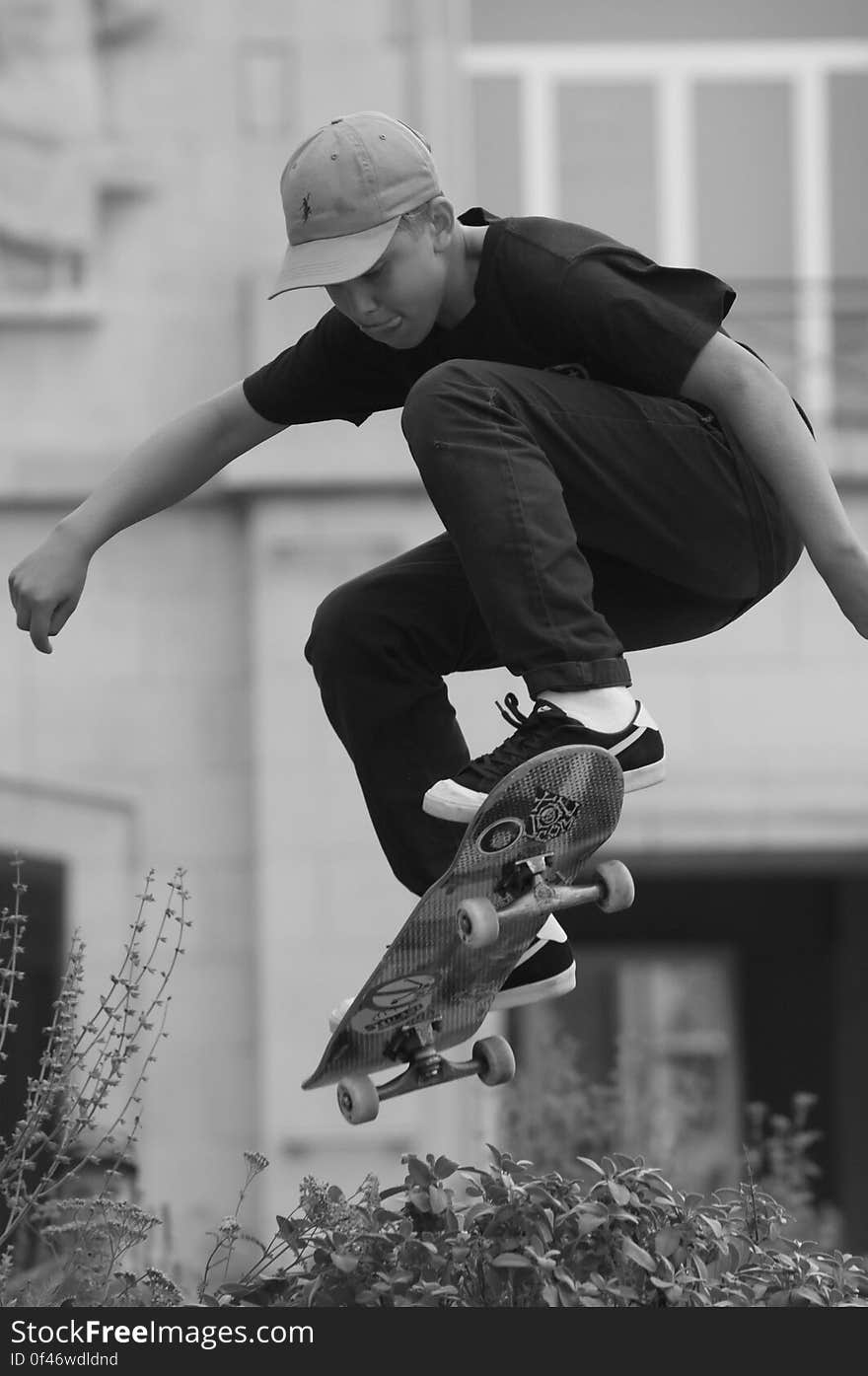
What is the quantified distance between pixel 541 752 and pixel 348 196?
883mm

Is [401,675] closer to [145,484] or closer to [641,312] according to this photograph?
[145,484]

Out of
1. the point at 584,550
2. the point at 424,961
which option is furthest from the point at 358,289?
the point at 424,961

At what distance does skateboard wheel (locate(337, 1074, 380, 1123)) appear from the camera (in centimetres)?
348

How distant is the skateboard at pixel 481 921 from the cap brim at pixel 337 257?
78 centimetres

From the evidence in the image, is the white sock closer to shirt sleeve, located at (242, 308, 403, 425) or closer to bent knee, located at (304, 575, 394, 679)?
bent knee, located at (304, 575, 394, 679)

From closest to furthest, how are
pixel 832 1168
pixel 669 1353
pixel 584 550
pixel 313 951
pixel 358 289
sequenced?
pixel 669 1353
pixel 358 289
pixel 584 550
pixel 313 951
pixel 832 1168

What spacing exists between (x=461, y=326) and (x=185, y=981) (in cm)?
547

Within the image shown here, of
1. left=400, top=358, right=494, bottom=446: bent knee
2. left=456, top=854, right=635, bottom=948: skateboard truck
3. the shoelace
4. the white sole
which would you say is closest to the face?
left=400, top=358, right=494, bottom=446: bent knee

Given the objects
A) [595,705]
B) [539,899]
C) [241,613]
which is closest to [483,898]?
[539,899]

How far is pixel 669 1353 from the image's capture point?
8.62ft

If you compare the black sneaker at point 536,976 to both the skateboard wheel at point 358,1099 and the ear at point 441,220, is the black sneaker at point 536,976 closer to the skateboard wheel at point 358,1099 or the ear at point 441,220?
the skateboard wheel at point 358,1099

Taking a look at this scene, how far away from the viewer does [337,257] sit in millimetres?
3182

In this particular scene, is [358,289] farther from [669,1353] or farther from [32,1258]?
[32,1258]

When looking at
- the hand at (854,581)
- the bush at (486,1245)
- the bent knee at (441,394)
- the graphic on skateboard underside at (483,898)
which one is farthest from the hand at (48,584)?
the hand at (854,581)
